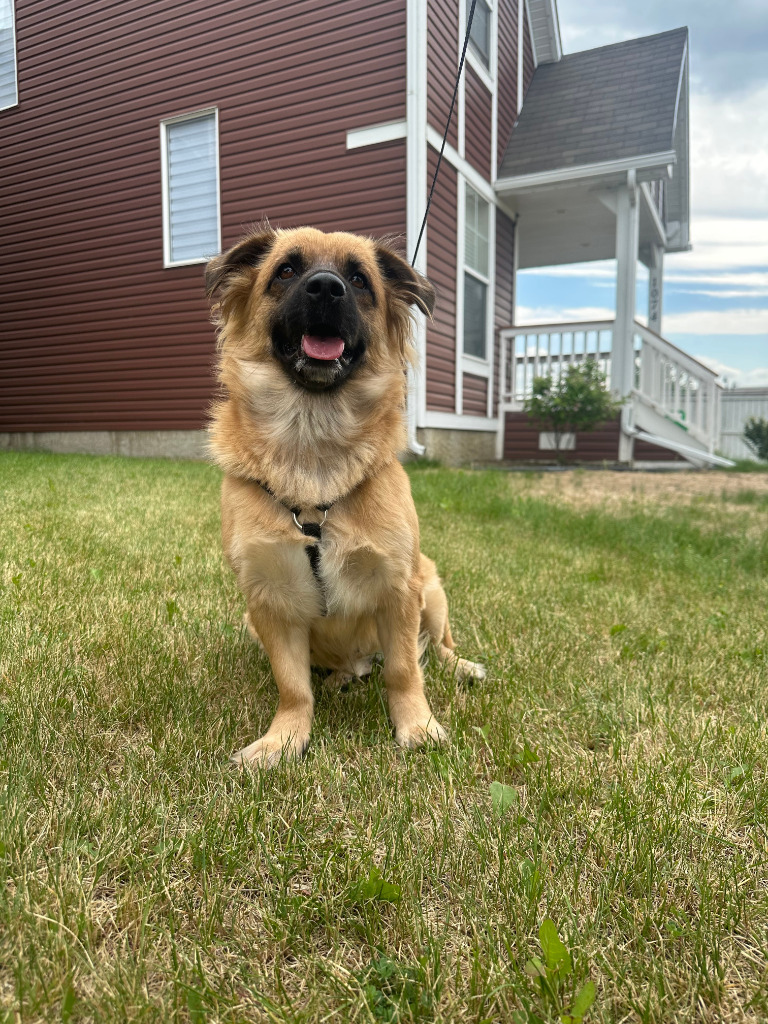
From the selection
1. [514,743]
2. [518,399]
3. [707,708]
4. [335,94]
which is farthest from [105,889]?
[518,399]

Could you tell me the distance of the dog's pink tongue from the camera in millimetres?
A: 2127

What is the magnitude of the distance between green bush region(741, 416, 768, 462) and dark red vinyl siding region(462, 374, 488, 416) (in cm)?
811

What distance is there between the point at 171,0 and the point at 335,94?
3.32m

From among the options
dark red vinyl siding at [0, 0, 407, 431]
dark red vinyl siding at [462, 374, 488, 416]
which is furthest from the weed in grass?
dark red vinyl siding at [462, 374, 488, 416]

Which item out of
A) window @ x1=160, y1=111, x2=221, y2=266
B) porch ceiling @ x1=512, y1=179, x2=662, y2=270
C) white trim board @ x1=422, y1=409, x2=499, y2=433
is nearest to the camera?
white trim board @ x1=422, y1=409, x2=499, y2=433

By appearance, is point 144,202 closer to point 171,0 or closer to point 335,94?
point 171,0

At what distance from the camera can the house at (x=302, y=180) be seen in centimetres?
891

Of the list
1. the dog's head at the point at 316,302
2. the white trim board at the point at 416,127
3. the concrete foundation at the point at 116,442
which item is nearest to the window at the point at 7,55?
the concrete foundation at the point at 116,442

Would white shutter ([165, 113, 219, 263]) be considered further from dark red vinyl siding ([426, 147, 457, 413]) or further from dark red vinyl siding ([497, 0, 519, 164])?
dark red vinyl siding ([497, 0, 519, 164])

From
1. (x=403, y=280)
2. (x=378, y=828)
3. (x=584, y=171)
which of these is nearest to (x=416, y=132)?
(x=584, y=171)

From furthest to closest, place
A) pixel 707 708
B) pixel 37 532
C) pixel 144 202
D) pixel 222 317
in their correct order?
pixel 144 202, pixel 37 532, pixel 222 317, pixel 707 708

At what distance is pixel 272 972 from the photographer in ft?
3.47

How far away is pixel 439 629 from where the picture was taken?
2.55 m

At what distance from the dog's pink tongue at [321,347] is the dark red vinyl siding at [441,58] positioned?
25.0ft
